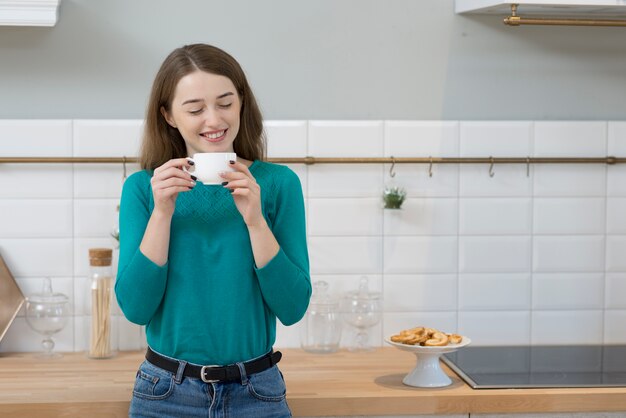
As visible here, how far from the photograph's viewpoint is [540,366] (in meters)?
2.32

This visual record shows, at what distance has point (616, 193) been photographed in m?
2.61

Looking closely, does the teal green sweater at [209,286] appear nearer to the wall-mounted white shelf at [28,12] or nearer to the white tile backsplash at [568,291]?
→ the wall-mounted white shelf at [28,12]

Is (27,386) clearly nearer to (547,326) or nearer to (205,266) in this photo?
(205,266)

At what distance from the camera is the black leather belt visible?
1.65 meters

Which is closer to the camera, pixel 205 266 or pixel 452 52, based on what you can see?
pixel 205 266

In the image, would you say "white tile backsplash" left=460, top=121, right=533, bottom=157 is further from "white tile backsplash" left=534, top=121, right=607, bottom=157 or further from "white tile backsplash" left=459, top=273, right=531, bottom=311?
"white tile backsplash" left=459, top=273, right=531, bottom=311

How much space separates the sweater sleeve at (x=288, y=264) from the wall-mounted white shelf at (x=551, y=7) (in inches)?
32.8

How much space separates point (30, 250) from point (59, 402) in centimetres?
61

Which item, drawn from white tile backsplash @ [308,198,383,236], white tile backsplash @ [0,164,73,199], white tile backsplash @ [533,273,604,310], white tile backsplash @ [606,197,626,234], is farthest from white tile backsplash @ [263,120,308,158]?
white tile backsplash @ [606,197,626,234]

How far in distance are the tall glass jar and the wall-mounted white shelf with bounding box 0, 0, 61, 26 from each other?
1.85 feet

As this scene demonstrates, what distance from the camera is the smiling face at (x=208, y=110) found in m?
1.61

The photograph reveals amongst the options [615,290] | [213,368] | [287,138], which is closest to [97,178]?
[287,138]

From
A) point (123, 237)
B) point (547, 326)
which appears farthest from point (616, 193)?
point (123, 237)

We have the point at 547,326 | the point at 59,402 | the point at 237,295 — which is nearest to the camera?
the point at 237,295
